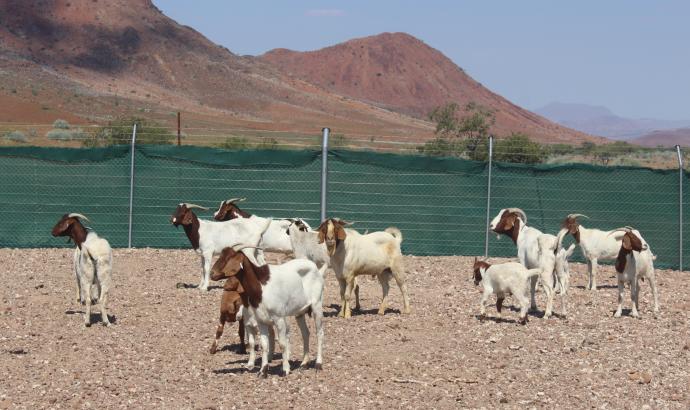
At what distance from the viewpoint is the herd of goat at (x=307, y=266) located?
10234 millimetres

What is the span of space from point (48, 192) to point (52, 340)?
9421 millimetres

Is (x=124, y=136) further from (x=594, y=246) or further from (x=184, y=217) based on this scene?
(x=594, y=246)

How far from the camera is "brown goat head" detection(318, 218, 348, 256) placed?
532 inches

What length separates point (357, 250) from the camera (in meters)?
13.8

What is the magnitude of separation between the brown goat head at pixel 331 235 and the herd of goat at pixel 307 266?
A: 0.04 feet

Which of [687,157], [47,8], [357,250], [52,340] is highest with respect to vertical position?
[47,8]

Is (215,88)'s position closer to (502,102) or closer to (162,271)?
(502,102)

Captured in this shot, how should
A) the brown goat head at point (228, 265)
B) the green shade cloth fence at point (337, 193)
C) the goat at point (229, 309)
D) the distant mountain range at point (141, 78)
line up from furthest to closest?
the distant mountain range at point (141, 78), the green shade cloth fence at point (337, 193), the goat at point (229, 309), the brown goat head at point (228, 265)

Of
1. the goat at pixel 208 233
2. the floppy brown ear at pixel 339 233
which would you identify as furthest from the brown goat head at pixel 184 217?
the floppy brown ear at pixel 339 233

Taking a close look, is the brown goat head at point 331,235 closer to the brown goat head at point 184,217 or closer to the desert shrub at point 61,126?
the brown goat head at point 184,217

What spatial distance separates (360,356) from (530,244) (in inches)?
172

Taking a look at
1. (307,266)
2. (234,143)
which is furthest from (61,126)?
(307,266)

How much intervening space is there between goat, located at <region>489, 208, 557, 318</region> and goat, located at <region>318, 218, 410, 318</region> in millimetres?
1882

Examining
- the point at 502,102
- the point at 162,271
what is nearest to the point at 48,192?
the point at 162,271
